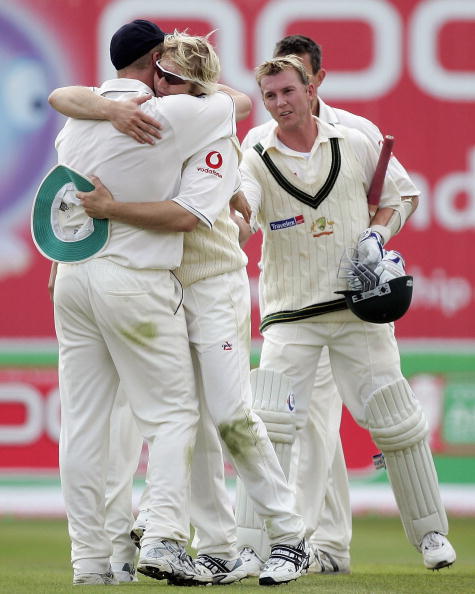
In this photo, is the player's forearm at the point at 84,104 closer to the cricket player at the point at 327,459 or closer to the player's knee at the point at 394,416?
the cricket player at the point at 327,459

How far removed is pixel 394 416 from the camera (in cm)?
450

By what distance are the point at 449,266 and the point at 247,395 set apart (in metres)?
3.28

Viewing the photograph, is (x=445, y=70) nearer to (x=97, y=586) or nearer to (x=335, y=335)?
(x=335, y=335)

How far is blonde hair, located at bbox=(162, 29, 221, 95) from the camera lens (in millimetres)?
3809

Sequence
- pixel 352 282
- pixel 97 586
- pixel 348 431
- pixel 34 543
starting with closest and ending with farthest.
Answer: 1. pixel 97 586
2. pixel 352 282
3. pixel 34 543
4. pixel 348 431

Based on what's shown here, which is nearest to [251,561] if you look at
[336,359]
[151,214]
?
[336,359]

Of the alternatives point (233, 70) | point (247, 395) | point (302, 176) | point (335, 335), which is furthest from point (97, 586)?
point (233, 70)

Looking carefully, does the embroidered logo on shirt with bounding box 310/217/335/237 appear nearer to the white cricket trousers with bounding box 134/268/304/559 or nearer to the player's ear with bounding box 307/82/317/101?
the player's ear with bounding box 307/82/317/101

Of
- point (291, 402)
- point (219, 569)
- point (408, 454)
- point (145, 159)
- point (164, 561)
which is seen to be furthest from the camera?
point (408, 454)

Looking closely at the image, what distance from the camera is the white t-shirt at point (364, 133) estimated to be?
15.9ft

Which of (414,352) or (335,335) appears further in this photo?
(414,352)

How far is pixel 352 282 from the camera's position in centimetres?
445

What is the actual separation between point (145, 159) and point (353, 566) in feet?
7.21

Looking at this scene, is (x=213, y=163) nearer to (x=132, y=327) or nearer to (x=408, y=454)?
(x=132, y=327)
